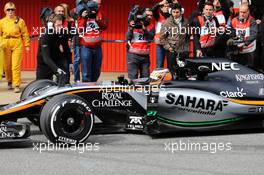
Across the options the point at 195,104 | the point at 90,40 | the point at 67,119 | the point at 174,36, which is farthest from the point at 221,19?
the point at 67,119

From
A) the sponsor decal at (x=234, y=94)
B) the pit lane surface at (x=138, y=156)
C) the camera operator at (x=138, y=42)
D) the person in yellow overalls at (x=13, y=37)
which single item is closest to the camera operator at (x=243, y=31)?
the camera operator at (x=138, y=42)

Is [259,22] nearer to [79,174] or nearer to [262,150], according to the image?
[262,150]

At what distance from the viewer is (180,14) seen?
1331 cm

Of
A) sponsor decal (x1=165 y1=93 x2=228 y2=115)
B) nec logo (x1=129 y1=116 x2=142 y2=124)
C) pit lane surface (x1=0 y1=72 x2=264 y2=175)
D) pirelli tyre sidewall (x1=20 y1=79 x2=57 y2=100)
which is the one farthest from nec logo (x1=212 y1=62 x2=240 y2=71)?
pirelli tyre sidewall (x1=20 y1=79 x2=57 y2=100)

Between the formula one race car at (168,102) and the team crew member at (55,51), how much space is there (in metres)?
1.29

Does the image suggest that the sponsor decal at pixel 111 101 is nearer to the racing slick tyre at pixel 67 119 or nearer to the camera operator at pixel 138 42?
the racing slick tyre at pixel 67 119

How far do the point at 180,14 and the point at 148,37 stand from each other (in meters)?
0.76

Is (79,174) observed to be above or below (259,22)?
below

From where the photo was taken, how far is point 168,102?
992cm

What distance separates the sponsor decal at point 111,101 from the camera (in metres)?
9.88

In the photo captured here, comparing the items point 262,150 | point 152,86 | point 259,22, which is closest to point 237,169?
point 262,150

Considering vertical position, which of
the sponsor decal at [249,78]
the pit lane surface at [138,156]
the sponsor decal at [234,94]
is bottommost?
the pit lane surface at [138,156]

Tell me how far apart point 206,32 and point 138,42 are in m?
1.28

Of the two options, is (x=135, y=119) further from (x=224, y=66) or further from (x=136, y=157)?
(x=224, y=66)
